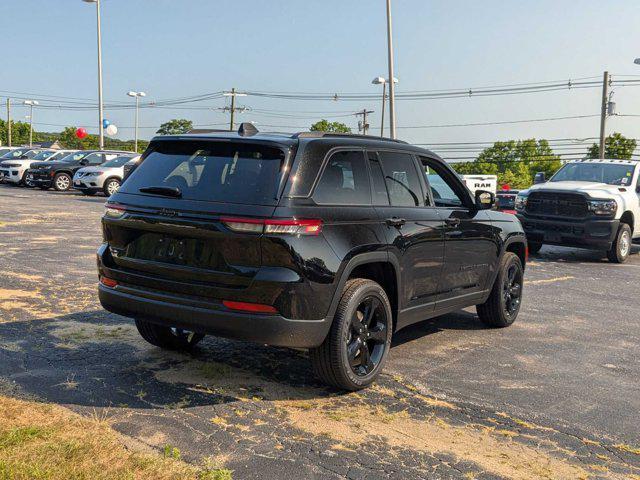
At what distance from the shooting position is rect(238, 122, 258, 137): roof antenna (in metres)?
5.18

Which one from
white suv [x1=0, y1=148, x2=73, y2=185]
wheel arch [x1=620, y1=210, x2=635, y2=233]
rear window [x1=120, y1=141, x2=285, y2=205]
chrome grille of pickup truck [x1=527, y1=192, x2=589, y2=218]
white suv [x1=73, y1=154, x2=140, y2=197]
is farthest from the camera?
white suv [x1=0, y1=148, x2=73, y2=185]

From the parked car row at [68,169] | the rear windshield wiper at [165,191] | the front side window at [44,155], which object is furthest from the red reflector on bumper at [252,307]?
the front side window at [44,155]

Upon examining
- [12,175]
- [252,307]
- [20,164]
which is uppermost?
[20,164]

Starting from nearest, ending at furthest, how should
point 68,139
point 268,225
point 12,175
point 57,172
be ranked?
point 268,225 < point 57,172 < point 12,175 < point 68,139

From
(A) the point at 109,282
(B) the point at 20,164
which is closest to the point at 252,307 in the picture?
(A) the point at 109,282

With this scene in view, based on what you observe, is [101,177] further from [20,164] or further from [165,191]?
[165,191]

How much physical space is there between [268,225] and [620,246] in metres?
11.3

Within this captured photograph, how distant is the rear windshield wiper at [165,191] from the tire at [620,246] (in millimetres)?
11080

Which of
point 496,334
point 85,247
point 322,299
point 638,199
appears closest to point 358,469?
point 322,299

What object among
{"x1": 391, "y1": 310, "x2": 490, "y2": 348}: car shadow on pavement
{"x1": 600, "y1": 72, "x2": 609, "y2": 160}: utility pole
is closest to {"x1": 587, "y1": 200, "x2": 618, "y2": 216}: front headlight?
{"x1": 391, "y1": 310, "x2": 490, "y2": 348}: car shadow on pavement

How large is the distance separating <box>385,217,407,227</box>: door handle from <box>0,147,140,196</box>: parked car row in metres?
20.3

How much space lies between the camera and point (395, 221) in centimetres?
546

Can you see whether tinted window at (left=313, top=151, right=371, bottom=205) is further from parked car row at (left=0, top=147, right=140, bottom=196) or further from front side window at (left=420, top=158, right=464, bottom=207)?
parked car row at (left=0, top=147, right=140, bottom=196)

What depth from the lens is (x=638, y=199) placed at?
14.6m
